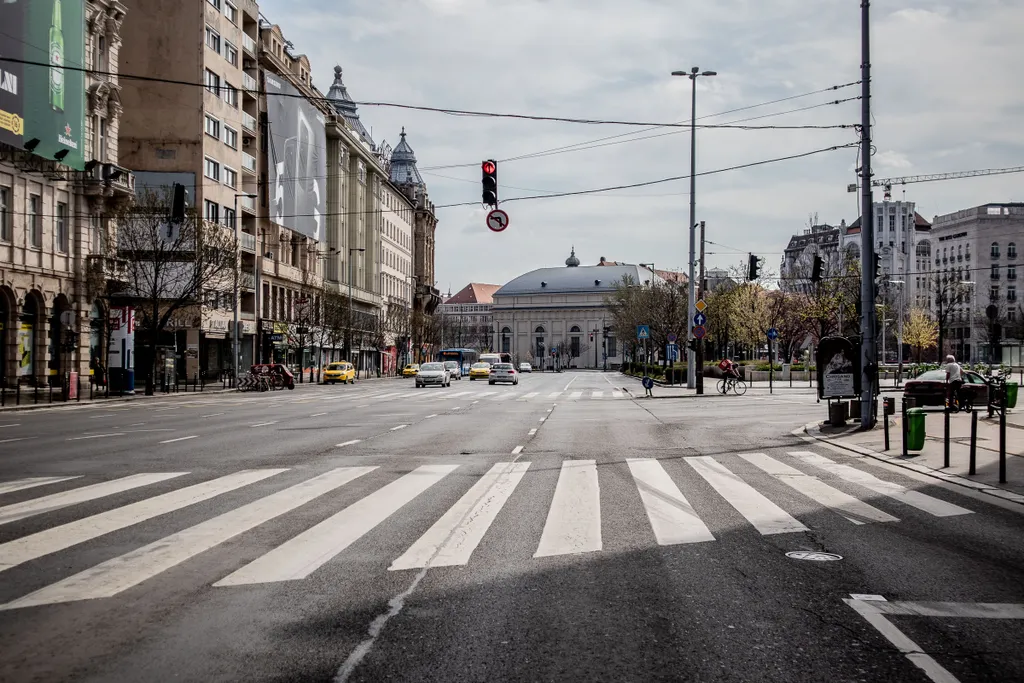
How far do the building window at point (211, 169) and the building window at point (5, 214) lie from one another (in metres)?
20.5

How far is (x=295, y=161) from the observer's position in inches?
2916

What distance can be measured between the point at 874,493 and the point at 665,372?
4971 cm

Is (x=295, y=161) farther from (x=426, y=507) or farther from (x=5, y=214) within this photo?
(x=426, y=507)

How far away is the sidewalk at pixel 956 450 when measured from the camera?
13.1m

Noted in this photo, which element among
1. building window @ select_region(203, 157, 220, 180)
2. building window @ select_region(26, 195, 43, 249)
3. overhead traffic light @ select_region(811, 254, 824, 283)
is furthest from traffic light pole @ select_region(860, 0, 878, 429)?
building window @ select_region(203, 157, 220, 180)

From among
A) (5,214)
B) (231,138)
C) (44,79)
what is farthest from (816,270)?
(231,138)

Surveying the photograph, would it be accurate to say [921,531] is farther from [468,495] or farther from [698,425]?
[698,425]

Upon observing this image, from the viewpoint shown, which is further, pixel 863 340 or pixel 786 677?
pixel 863 340

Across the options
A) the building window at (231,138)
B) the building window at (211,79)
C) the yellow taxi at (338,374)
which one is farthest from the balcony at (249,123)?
the yellow taxi at (338,374)

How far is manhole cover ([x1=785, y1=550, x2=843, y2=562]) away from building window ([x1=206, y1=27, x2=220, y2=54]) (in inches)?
2294

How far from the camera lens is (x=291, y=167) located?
240ft

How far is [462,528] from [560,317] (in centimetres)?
17527

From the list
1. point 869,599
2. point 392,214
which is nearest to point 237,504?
point 869,599

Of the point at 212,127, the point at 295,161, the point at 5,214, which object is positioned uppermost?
the point at 295,161
